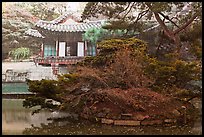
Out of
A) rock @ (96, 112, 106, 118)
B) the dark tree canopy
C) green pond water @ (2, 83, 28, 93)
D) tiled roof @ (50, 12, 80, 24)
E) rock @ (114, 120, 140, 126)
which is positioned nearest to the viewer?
rock @ (114, 120, 140, 126)

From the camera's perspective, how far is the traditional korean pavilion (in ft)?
37.6

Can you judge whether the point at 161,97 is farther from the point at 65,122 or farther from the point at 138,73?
the point at 65,122

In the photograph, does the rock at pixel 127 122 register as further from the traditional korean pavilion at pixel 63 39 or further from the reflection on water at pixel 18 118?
the traditional korean pavilion at pixel 63 39

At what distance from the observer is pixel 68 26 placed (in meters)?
11.5

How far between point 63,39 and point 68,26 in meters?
0.40

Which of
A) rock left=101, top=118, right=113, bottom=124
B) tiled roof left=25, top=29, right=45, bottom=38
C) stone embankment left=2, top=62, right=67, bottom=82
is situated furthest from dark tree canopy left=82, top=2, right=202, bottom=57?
rock left=101, top=118, right=113, bottom=124

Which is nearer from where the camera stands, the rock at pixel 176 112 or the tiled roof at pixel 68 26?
the rock at pixel 176 112

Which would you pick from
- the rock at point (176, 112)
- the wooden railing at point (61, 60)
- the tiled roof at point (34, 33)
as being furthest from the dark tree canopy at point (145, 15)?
the rock at point (176, 112)

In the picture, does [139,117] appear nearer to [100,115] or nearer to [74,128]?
[100,115]

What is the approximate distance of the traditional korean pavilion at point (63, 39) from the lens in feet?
37.6

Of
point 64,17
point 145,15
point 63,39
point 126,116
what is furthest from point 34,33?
point 126,116

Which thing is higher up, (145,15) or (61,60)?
(145,15)

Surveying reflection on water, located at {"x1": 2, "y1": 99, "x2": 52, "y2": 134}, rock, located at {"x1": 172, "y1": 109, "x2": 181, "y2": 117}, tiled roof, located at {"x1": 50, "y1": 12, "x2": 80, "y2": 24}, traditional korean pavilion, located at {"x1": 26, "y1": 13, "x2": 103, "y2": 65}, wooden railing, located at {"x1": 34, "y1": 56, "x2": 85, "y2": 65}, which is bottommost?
reflection on water, located at {"x1": 2, "y1": 99, "x2": 52, "y2": 134}

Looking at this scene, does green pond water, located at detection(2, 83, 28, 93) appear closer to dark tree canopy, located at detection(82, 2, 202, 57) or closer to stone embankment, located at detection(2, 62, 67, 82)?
stone embankment, located at detection(2, 62, 67, 82)
